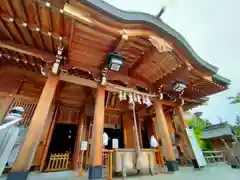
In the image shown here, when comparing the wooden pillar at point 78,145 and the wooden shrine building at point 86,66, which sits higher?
the wooden shrine building at point 86,66

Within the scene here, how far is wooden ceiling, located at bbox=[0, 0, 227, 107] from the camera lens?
8.63 ft

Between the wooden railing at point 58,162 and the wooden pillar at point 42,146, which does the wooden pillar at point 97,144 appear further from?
the wooden railing at point 58,162

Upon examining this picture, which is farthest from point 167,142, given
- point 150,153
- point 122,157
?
point 122,157

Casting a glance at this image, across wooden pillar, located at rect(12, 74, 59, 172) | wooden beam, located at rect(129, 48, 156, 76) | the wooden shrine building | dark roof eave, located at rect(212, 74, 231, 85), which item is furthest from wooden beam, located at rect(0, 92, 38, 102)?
dark roof eave, located at rect(212, 74, 231, 85)

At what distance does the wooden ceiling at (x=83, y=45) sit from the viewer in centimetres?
263

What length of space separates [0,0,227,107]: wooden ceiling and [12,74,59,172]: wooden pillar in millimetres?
896

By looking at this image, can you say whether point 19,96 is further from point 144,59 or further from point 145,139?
point 145,139

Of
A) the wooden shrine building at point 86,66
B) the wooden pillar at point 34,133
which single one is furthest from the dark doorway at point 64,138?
the wooden pillar at point 34,133

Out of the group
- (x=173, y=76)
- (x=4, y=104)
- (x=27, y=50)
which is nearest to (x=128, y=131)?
(x=173, y=76)

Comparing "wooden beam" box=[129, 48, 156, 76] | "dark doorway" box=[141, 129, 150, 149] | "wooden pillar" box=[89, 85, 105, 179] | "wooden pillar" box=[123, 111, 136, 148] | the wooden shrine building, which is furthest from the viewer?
"dark doorway" box=[141, 129, 150, 149]

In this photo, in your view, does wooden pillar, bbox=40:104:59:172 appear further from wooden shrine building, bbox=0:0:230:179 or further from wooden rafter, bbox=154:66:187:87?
wooden rafter, bbox=154:66:187:87

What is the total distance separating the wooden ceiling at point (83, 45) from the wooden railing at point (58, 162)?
404cm

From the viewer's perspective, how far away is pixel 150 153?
4.33 m

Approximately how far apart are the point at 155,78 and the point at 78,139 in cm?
485
